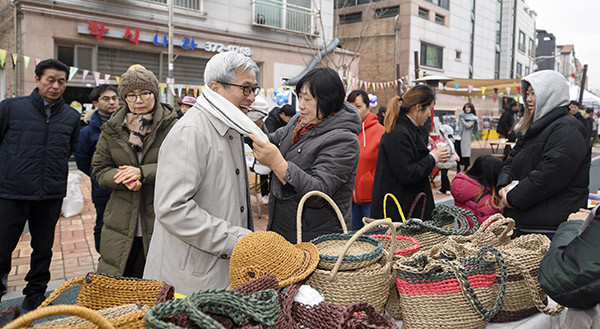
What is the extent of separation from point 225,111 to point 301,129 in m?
0.68

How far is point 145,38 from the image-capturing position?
13062 millimetres

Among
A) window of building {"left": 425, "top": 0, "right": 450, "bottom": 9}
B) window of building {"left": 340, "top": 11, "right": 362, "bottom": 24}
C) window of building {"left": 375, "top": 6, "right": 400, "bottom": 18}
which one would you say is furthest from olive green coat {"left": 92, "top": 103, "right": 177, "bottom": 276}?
window of building {"left": 425, "top": 0, "right": 450, "bottom": 9}

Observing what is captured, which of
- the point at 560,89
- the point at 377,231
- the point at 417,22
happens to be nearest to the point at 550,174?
the point at 560,89

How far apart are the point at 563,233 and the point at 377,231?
86 cm

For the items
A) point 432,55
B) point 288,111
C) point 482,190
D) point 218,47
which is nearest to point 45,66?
point 482,190

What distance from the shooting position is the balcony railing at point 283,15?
1628 cm

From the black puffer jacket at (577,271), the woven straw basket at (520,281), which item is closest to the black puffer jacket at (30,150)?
the woven straw basket at (520,281)

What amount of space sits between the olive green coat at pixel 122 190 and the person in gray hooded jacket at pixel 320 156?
0.94 meters

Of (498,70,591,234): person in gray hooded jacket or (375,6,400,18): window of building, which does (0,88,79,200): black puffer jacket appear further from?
(375,6,400,18): window of building

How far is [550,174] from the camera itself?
267 cm

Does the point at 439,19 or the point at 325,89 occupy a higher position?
the point at 439,19

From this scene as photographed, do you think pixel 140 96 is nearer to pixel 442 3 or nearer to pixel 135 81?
pixel 135 81

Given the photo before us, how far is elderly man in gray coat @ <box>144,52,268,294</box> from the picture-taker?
1.85m

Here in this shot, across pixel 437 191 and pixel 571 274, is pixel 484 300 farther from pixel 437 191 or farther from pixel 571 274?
pixel 437 191
